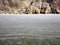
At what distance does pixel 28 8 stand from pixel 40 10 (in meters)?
8.73

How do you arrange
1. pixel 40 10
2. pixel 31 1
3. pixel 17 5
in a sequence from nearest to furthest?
pixel 40 10, pixel 17 5, pixel 31 1

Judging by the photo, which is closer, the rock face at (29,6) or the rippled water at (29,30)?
the rippled water at (29,30)

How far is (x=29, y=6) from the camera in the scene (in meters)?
167

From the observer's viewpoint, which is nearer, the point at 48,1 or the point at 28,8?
the point at 28,8

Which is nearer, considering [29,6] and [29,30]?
[29,30]

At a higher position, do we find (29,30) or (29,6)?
(29,30)

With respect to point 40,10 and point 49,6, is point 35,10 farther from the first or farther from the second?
point 49,6

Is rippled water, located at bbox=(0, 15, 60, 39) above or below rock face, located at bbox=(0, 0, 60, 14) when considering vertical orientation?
above

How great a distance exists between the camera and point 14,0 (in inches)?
7003

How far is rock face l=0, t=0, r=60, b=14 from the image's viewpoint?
6240 inches

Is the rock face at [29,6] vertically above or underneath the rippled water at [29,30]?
underneath

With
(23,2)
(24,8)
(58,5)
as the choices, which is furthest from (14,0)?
(58,5)

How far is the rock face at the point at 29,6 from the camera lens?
6240 inches

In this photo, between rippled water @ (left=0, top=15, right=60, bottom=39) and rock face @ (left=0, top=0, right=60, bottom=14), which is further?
rock face @ (left=0, top=0, right=60, bottom=14)
